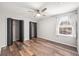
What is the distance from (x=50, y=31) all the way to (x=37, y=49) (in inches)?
17.8

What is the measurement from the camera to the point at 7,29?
4.45ft

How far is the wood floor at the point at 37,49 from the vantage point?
127cm

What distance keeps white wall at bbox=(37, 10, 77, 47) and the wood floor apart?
4.2 inches

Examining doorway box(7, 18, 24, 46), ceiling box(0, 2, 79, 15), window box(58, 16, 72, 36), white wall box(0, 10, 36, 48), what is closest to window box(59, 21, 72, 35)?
window box(58, 16, 72, 36)

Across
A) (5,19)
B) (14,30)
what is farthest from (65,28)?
(5,19)

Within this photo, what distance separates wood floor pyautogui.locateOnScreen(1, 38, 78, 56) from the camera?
1.27m

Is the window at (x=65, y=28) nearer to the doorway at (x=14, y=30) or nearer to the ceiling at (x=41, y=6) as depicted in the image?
the ceiling at (x=41, y=6)

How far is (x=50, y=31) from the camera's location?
1440 mm


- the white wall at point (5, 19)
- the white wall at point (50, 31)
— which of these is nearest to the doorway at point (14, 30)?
the white wall at point (5, 19)

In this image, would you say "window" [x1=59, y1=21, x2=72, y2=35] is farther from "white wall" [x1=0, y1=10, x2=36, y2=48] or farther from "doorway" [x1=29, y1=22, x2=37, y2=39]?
"white wall" [x1=0, y1=10, x2=36, y2=48]

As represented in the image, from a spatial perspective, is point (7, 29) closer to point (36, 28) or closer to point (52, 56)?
point (36, 28)

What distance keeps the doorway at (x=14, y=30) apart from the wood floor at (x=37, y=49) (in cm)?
11

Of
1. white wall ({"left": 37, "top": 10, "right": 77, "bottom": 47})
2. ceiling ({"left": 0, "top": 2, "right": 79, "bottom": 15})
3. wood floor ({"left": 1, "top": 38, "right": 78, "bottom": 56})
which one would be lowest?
wood floor ({"left": 1, "top": 38, "right": 78, "bottom": 56})

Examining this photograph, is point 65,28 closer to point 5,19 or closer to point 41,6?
point 41,6
